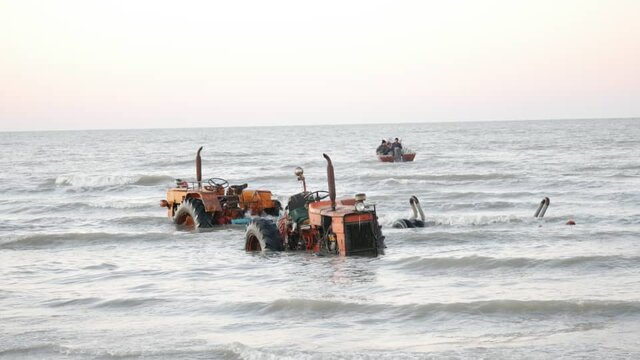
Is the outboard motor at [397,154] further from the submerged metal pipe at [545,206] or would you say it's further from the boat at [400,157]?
the submerged metal pipe at [545,206]

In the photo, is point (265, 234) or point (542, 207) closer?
point (265, 234)

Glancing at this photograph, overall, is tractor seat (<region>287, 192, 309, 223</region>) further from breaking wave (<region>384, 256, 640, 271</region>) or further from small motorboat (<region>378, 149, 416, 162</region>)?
small motorboat (<region>378, 149, 416, 162</region>)

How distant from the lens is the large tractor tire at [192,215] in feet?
66.3

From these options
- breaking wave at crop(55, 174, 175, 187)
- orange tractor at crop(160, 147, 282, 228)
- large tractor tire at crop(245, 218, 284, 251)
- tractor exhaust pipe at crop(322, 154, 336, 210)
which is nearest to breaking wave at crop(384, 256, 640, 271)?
tractor exhaust pipe at crop(322, 154, 336, 210)

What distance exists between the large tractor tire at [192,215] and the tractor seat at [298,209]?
4.47m

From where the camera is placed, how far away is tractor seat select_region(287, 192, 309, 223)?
16016 millimetres

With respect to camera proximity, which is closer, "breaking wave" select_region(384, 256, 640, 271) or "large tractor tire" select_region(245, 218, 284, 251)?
"breaking wave" select_region(384, 256, 640, 271)

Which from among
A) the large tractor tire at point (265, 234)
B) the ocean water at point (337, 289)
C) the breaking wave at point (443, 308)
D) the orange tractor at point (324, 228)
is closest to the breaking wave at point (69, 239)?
the ocean water at point (337, 289)

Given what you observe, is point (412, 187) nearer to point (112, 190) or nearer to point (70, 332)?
point (112, 190)

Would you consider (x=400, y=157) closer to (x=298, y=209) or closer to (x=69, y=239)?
(x=69, y=239)

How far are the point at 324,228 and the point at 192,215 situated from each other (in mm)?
6127

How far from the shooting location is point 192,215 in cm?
2053

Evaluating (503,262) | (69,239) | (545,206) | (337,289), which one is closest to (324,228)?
(337,289)

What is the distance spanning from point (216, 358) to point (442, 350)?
2433 mm
